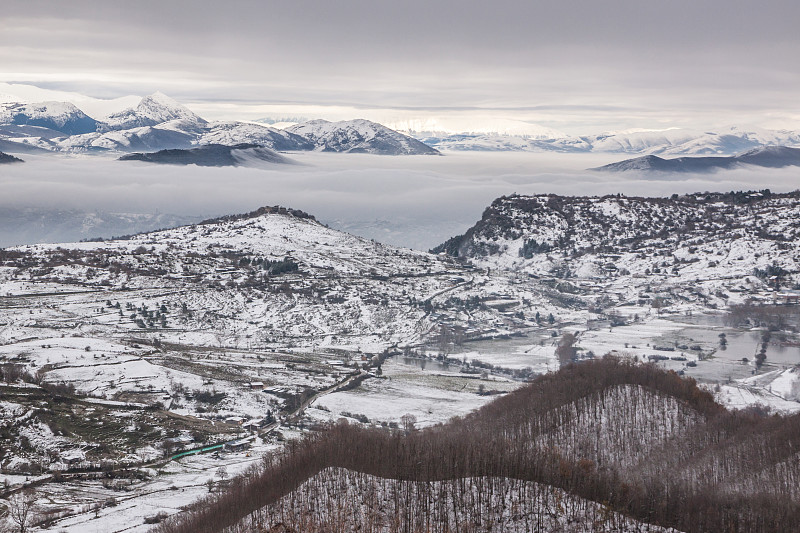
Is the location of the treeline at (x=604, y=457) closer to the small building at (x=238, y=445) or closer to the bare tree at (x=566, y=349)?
the small building at (x=238, y=445)

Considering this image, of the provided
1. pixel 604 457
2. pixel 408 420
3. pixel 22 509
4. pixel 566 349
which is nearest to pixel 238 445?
pixel 408 420

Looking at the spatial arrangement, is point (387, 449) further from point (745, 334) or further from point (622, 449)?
point (745, 334)

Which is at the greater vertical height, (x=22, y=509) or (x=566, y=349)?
(x=22, y=509)

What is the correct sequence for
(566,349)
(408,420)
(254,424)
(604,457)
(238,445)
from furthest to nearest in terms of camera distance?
(566,349) → (254,424) → (408,420) → (238,445) → (604,457)

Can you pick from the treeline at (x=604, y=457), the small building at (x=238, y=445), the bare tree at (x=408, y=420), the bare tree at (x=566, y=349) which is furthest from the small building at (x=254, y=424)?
the bare tree at (x=566, y=349)

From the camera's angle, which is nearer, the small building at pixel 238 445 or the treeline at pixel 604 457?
the treeline at pixel 604 457

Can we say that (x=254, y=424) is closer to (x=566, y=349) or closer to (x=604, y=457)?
(x=604, y=457)

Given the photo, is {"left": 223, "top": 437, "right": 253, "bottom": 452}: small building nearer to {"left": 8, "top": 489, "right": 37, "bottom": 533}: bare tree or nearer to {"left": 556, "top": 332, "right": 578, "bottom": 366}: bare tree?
{"left": 8, "top": 489, "right": 37, "bottom": 533}: bare tree

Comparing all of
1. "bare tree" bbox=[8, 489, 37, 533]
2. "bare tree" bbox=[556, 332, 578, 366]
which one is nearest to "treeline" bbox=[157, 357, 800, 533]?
"bare tree" bbox=[8, 489, 37, 533]
